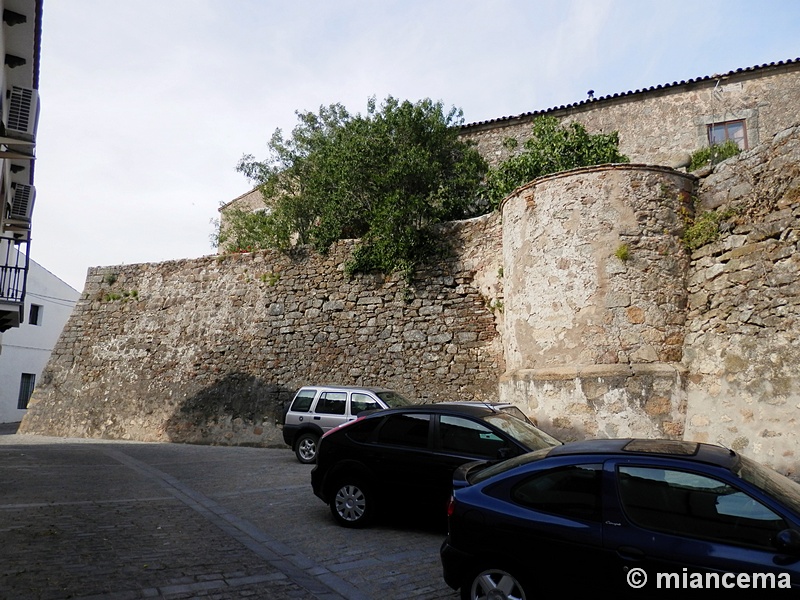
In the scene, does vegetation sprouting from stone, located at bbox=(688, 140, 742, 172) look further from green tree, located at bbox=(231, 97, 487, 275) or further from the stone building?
green tree, located at bbox=(231, 97, 487, 275)

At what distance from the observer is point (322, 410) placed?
12195 mm

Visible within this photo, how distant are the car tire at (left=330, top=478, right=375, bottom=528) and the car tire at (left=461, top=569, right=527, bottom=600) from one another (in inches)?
108

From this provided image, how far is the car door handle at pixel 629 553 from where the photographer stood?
3.52m

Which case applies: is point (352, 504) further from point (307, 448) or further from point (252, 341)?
point (252, 341)

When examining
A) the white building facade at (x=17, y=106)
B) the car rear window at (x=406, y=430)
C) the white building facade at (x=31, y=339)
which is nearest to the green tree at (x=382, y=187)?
the white building facade at (x=17, y=106)

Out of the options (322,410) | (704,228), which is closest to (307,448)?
(322,410)

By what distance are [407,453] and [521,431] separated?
4.17 feet

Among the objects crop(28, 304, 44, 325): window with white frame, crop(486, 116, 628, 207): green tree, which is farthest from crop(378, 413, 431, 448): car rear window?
crop(28, 304, 44, 325): window with white frame

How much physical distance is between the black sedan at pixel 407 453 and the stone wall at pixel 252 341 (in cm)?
763

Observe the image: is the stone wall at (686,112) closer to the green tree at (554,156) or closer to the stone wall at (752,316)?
the green tree at (554,156)

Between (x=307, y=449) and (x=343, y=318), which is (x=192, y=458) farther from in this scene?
(x=343, y=318)

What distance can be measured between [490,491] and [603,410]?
19.2 ft

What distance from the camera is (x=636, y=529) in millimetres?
3611

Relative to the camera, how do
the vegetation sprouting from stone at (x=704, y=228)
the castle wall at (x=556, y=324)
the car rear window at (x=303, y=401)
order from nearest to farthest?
the castle wall at (x=556, y=324), the vegetation sprouting from stone at (x=704, y=228), the car rear window at (x=303, y=401)
